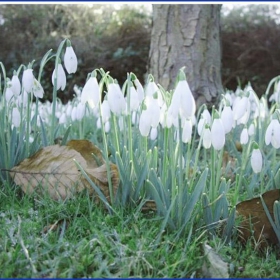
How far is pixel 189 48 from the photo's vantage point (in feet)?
13.5

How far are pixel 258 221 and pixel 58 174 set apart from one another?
862mm

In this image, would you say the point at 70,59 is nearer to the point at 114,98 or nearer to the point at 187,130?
the point at 114,98

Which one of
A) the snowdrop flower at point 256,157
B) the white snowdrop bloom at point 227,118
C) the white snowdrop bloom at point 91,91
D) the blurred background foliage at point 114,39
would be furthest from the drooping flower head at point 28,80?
the blurred background foliage at point 114,39

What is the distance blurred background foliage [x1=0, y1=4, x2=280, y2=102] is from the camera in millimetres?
10023

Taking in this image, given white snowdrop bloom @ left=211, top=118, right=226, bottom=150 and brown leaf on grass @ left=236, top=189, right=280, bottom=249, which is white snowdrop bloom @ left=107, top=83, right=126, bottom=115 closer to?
white snowdrop bloom @ left=211, top=118, right=226, bottom=150

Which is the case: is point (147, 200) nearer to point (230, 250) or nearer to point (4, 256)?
point (230, 250)

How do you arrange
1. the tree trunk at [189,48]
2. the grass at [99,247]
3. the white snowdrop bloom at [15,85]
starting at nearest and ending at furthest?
the grass at [99,247]
the white snowdrop bloom at [15,85]
the tree trunk at [189,48]

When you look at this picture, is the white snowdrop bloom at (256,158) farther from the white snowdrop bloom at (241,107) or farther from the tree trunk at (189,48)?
the tree trunk at (189,48)

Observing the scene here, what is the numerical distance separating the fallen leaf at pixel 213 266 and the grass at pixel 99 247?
24mm

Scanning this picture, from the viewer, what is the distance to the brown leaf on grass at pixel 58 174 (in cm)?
193

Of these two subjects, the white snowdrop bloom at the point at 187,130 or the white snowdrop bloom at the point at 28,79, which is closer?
the white snowdrop bloom at the point at 187,130

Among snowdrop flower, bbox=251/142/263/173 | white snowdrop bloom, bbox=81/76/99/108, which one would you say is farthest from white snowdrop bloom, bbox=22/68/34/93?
snowdrop flower, bbox=251/142/263/173

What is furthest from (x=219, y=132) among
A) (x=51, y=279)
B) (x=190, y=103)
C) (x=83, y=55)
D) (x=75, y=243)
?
(x=83, y=55)

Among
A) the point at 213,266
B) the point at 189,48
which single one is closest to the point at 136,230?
the point at 213,266
